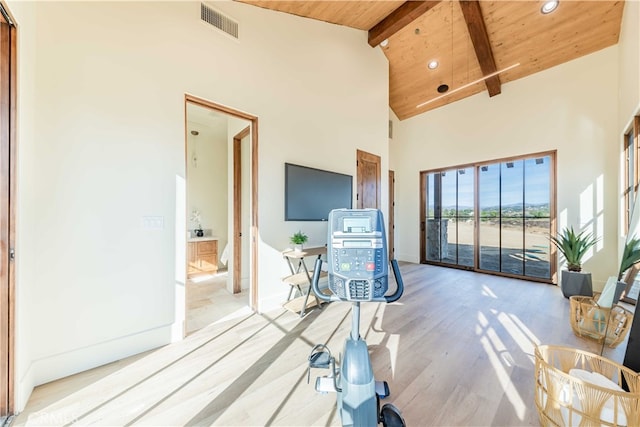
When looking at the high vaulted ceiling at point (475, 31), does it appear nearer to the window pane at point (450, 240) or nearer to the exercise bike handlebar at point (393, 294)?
the window pane at point (450, 240)

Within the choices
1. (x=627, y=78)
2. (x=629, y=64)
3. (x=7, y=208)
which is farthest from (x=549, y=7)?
(x=7, y=208)

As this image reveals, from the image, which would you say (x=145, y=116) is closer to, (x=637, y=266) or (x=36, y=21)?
(x=36, y=21)

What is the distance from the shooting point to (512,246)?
15.5 ft

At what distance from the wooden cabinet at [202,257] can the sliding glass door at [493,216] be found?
4.76 m

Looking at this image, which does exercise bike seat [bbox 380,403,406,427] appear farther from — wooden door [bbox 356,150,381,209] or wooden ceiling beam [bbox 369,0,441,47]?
wooden ceiling beam [bbox 369,0,441,47]

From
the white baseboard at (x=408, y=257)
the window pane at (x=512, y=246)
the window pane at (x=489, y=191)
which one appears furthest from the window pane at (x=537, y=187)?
the white baseboard at (x=408, y=257)

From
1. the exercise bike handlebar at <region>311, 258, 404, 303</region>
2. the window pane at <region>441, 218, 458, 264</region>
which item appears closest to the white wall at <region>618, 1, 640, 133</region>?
the window pane at <region>441, 218, 458, 264</region>

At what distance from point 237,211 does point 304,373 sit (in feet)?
8.53

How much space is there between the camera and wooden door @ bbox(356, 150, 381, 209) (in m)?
4.38

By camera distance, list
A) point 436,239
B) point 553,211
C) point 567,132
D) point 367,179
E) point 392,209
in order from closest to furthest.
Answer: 1. point 567,132
2. point 553,211
3. point 367,179
4. point 436,239
5. point 392,209

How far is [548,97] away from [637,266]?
3.87 meters

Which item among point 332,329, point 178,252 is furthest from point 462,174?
point 178,252

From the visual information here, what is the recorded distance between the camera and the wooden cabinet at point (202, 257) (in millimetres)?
4598

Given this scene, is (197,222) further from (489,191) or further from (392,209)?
(489,191)
